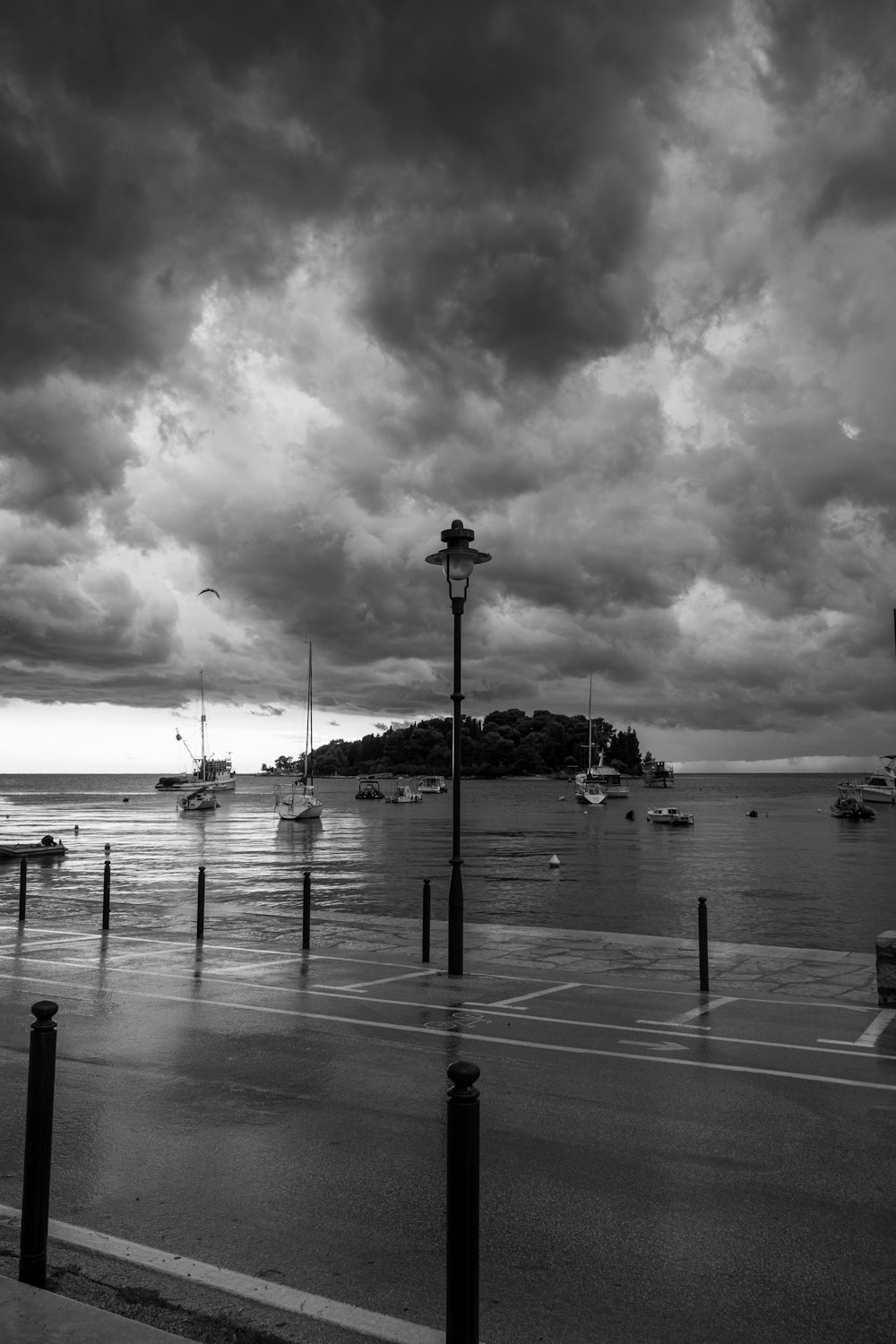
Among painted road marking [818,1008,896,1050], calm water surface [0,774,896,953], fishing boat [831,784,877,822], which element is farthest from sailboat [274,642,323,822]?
painted road marking [818,1008,896,1050]

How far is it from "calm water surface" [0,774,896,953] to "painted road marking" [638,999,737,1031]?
32.3 ft

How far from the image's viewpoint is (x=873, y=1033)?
988 cm

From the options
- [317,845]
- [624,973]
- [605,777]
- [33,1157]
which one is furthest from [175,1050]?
[605,777]

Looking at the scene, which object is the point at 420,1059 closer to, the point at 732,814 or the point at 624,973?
the point at 624,973

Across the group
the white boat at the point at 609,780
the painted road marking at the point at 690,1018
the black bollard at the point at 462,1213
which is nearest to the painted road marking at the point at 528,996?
the painted road marking at the point at 690,1018

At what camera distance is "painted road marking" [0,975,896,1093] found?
27.0 ft

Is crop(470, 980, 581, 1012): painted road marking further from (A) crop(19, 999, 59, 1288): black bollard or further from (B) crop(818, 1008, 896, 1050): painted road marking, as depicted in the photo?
(A) crop(19, 999, 59, 1288): black bollard

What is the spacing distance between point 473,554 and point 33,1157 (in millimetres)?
10175

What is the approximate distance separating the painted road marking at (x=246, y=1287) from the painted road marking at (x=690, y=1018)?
253 inches

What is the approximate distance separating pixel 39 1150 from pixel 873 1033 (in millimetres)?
8260

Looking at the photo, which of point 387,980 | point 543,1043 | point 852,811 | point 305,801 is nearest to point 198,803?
point 305,801

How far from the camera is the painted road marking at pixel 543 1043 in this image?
8219 mm

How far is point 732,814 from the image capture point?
133375 millimetres

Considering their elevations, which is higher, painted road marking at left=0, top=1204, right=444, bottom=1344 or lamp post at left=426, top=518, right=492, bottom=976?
lamp post at left=426, top=518, right=492, bottom=976
